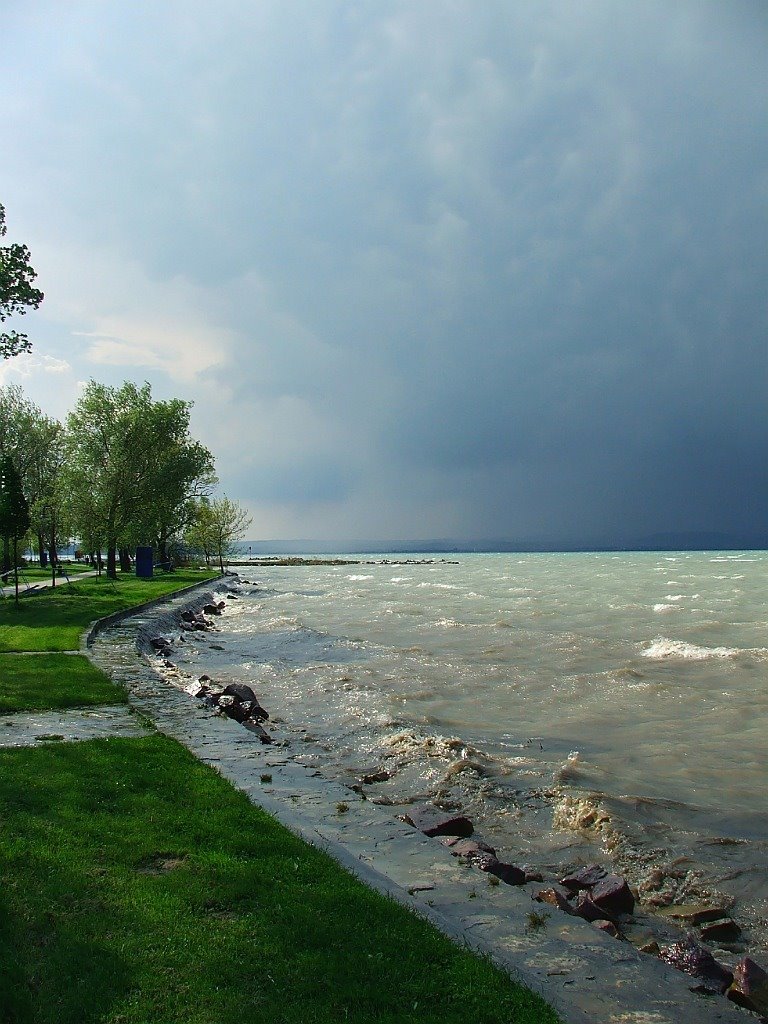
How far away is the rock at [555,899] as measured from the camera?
648cm

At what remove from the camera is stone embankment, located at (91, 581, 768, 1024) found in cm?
471

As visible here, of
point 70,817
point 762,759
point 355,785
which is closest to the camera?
point 70,817

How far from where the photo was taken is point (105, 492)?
56594 millimetres

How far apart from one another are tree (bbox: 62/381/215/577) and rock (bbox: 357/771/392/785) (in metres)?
47.8

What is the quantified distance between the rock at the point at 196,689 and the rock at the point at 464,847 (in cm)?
904

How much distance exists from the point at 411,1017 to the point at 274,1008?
2.75ft

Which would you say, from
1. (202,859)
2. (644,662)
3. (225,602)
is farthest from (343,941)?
(225,602)

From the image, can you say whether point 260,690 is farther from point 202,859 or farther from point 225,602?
point 225,602

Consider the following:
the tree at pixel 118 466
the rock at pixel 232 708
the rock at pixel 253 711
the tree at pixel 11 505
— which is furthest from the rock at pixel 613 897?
the tree at pixel 118 466

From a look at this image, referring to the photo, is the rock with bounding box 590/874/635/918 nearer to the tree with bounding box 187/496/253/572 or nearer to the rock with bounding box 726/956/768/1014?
the rock with bounding box 726/956/768/1014

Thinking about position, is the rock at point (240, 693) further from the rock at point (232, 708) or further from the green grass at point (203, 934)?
the green grass at point (203, 934)

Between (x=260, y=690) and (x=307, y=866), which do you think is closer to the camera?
(x=307, y=866)

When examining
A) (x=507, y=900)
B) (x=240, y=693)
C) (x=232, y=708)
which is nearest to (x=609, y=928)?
A: (x=507, y=900)

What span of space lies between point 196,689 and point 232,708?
2860mm
